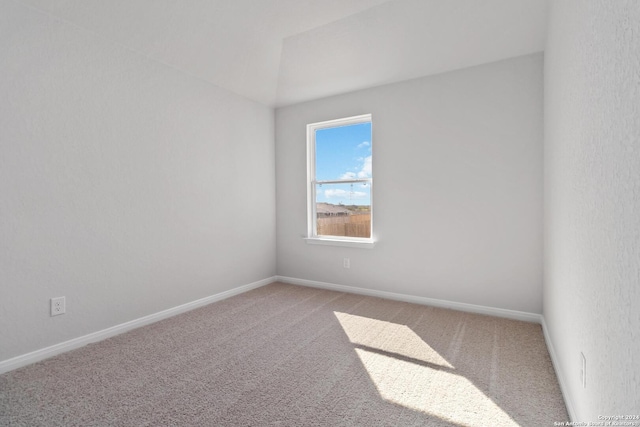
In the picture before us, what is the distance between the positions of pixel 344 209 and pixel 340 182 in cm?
34

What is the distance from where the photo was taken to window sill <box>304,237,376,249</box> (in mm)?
3519

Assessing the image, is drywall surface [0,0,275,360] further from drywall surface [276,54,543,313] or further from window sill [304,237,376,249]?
drywall surface [276,54,543,313]

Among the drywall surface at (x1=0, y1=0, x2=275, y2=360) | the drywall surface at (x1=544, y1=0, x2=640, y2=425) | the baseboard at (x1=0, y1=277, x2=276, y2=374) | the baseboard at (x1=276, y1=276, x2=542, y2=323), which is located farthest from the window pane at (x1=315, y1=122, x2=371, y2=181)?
the drywall surface at (x1=544, y1=0, x2=640, y2=425)

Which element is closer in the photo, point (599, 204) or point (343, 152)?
point (599, 204)

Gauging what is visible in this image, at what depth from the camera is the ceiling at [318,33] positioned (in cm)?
237

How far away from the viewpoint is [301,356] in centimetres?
216

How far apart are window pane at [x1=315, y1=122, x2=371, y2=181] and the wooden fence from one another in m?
0.50

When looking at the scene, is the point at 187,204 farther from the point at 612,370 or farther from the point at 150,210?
the point at 612,370

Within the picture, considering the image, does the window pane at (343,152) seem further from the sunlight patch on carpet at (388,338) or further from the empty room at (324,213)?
the sunlight patch on carpet at (388,338)

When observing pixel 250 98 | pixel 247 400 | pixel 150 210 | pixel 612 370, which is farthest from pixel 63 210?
pixel 612 370

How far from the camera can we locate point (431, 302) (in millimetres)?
3180

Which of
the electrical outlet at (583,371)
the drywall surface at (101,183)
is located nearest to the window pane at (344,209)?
the drywall surface at (101,183)

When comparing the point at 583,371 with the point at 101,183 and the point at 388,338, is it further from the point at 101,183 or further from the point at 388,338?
the point at 101,183

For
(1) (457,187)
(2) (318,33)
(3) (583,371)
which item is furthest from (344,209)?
(3) (583,371)
